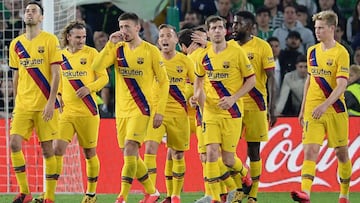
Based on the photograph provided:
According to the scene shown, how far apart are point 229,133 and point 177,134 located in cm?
165

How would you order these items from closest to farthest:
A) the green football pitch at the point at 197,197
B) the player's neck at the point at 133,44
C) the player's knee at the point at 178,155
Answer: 1. the player's neck at the point at 133,44
2. the player's knee at the point at 178,155
3. the green football pitch at the point at 197,197

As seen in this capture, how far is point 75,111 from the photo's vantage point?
628 inches

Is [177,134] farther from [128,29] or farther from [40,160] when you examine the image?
[40,160]

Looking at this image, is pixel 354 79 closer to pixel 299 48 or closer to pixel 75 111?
pixel 299 48

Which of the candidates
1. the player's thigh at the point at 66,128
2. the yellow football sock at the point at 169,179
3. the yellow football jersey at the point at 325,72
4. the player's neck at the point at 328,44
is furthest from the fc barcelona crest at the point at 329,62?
the player's thigh at the point at 66,128

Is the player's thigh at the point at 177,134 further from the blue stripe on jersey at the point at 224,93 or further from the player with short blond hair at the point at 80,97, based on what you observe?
the blue stripe on jersey at the point at 224,93

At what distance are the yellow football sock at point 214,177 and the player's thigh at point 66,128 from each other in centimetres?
249

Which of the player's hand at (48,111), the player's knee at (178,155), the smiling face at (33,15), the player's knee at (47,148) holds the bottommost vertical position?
the player's knee at (178,155)

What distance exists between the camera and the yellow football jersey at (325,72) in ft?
48.0

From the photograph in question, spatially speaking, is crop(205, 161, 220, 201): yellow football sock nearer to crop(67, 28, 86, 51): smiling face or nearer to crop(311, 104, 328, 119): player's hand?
crop(311, 104, 328, 119): player's hand

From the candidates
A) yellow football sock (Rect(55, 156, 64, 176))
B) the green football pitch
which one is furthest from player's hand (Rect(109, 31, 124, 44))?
the green football pitch

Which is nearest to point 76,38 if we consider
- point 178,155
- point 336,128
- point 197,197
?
point 178,155

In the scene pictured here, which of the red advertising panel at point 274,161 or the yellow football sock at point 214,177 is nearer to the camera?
the yellow football sock at point 214,177

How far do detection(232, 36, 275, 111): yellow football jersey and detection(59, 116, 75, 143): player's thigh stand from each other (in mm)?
2396
